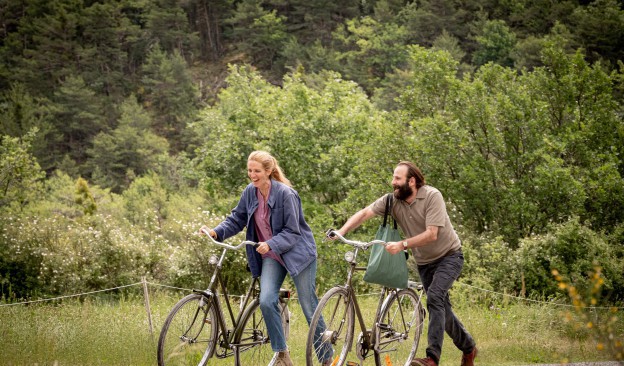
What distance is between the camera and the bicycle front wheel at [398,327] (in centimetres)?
639

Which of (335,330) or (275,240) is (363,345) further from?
(275,240)

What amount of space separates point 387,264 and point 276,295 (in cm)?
93

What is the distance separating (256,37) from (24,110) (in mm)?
27560

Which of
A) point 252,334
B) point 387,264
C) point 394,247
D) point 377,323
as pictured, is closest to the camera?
point 394,247

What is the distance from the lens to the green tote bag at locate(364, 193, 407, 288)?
6.16 meters

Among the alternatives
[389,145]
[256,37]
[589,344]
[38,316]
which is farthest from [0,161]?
[256,37]

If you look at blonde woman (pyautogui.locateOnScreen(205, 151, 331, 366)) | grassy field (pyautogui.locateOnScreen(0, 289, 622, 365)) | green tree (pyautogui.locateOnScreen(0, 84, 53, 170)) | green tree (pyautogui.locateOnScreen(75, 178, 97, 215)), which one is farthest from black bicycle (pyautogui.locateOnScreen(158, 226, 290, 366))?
green tree (pyautogui.locateOnScreen(0, 84, 53, 170))

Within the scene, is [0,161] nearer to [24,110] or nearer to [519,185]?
[519,185]

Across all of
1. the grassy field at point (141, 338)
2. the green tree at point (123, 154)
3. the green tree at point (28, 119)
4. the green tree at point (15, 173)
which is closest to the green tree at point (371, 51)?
the green tree at point (123, 154)

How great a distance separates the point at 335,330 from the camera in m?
6.13

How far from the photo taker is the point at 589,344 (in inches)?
342

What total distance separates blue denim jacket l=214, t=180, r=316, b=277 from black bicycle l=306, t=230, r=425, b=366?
30 cm

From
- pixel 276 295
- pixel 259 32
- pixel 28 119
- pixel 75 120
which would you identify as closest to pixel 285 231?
pixel 276 295

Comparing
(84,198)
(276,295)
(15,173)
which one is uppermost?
(276,295)
